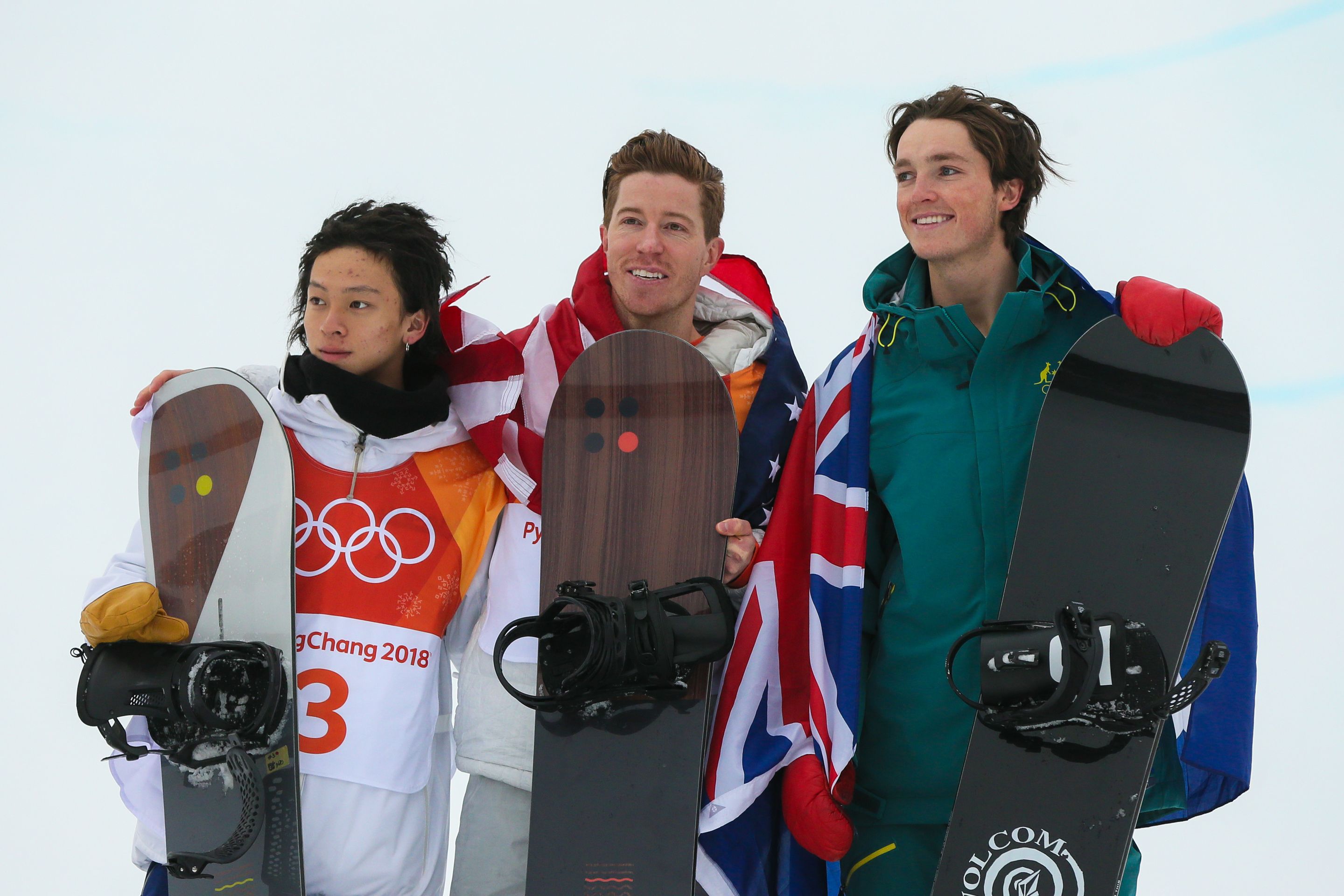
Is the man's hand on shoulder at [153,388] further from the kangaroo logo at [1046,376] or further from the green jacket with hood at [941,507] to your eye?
the kangaroo logo at [1046,376]

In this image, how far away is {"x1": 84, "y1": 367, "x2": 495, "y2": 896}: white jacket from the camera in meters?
1.80

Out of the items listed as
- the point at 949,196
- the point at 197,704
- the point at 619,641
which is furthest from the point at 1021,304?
the point at 197,704

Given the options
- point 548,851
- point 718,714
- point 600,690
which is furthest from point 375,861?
point 718,714

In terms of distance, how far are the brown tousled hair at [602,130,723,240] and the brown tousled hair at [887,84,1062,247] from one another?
1.17 feet

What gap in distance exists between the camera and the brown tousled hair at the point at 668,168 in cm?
206

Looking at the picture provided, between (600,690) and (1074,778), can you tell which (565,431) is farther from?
(1074,778)

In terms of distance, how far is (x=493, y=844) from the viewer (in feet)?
5.98

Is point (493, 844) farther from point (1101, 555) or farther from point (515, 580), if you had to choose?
point (1101, 555)

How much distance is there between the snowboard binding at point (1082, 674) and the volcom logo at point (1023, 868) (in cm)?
19

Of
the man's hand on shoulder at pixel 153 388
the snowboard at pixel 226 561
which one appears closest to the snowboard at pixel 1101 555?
the snowboard at pixel 226 561

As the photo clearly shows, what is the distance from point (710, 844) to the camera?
1772 mm

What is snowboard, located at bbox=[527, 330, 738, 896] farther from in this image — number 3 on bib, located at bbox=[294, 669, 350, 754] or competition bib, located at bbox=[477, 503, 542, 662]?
number 3 on bib, located at bbox=[294, 669, 350, 754]

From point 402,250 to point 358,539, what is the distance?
54 cm

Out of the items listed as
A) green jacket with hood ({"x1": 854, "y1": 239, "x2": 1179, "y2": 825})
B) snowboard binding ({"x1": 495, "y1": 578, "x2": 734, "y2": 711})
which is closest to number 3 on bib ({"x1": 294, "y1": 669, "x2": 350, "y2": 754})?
snowboard binding ({"x1": 495, "y1": 578, "x2": 734, "y2": 711})
